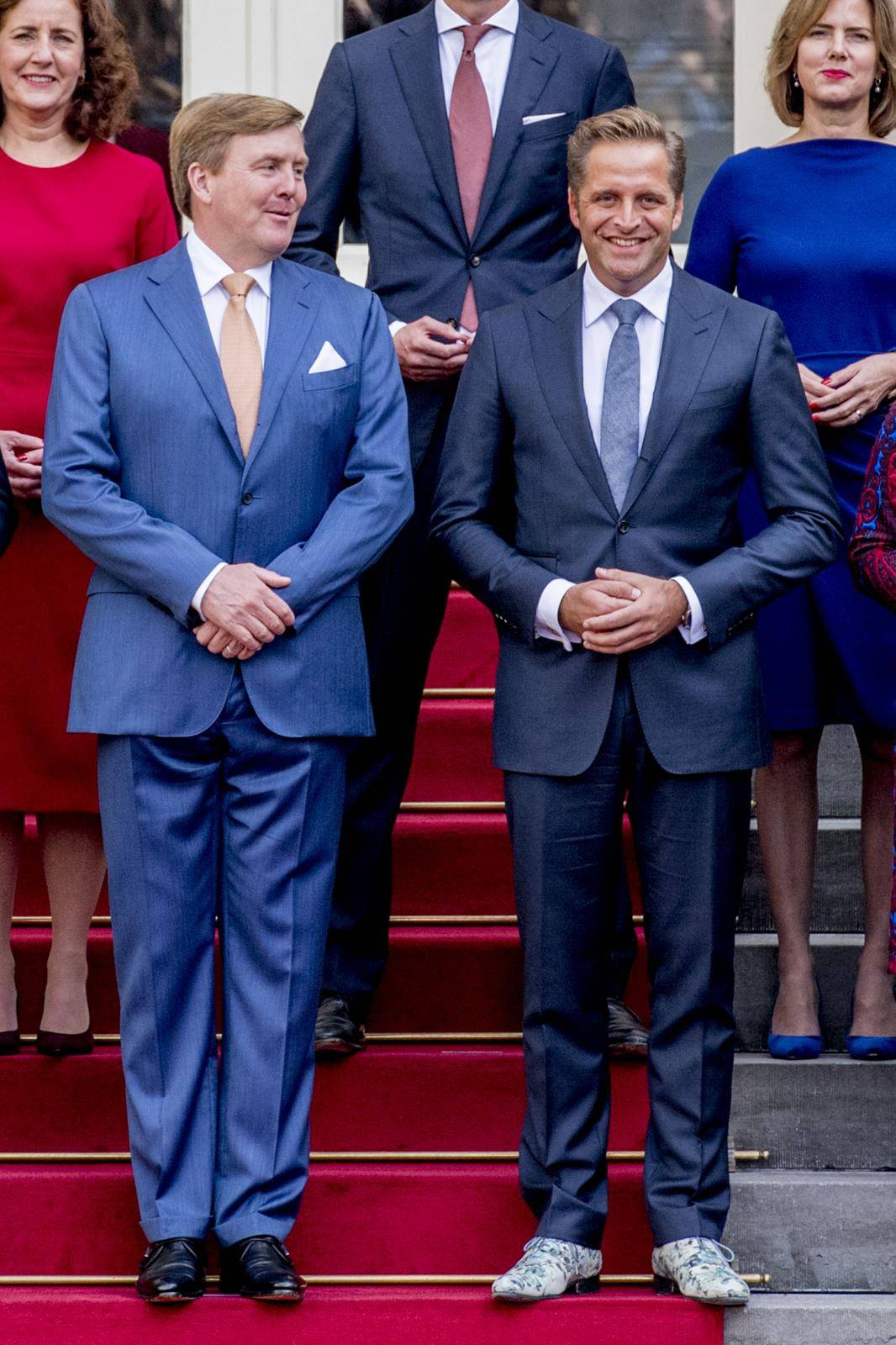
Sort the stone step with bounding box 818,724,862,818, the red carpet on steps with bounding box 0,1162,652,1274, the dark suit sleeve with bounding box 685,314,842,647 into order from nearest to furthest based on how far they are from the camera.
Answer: the dark suit sleeve with bounding box 685,314,842,647 < the red carpet on steps with bounding box 0,1162,652,1274 < the stone step with bounding box 818,724,862,818

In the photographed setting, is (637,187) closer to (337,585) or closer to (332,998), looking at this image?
(337,585)

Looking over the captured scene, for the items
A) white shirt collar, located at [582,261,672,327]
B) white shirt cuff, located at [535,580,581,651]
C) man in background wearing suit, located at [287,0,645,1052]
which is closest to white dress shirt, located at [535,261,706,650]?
white shirt collar, located at [582,261,672,327]

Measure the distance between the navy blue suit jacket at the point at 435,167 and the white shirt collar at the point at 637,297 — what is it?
36cm

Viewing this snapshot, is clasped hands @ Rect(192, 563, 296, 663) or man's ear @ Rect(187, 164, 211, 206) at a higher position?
man's ear @ Rect(187, 164, 211, 206)

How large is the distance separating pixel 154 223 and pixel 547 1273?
1991mm

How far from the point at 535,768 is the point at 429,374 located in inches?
32.7

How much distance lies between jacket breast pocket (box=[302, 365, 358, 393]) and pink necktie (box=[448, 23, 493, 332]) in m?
0.45

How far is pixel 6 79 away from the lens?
160 inches

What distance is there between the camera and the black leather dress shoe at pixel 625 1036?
396 centimetres

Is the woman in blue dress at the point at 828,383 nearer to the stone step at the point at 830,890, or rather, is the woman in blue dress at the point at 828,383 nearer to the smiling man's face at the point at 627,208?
the stone step at the point at 830,890

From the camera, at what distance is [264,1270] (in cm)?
338

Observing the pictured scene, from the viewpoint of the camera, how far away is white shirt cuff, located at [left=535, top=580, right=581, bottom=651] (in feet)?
11.4

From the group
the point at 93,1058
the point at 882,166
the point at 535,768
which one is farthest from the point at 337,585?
the point at 882,166

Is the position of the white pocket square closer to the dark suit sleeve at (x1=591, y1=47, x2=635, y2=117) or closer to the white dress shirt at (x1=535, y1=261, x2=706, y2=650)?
the white dress shirt at (x1=535, y1=261, x2=706, y2=650)
